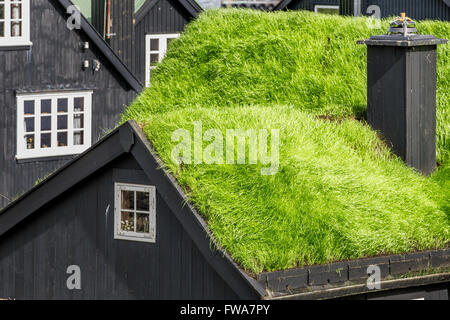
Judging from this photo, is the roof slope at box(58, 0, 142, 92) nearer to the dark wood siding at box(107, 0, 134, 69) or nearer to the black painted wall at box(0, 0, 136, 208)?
the black painted wall at box(0, 0, 136, 208)

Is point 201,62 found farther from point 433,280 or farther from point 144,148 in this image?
point 433,280

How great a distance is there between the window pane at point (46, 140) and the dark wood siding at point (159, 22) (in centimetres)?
611

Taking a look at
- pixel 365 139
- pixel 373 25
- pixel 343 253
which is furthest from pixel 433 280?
pixel 373 25

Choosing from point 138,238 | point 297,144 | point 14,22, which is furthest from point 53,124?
point 297,144

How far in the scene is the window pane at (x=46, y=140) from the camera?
100 feet

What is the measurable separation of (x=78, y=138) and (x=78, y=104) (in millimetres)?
823

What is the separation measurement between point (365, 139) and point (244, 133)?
244 cm

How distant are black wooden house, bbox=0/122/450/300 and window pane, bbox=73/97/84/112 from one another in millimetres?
12452

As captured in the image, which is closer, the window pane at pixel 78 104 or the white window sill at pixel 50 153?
the white window sill at pixel 50 153

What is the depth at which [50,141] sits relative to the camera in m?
30.7

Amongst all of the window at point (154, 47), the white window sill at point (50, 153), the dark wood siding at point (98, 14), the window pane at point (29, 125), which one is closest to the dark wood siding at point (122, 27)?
the dark wood siding at point (98, 14)

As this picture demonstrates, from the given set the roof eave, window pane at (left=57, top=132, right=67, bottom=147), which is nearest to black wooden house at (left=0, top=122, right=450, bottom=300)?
window pane at (left=57, top=132, right=67, bottom=147)

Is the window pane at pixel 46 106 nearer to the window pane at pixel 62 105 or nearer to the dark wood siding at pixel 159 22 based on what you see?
the window pane at pixel 62 105

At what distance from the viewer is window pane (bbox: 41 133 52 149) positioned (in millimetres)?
30594
